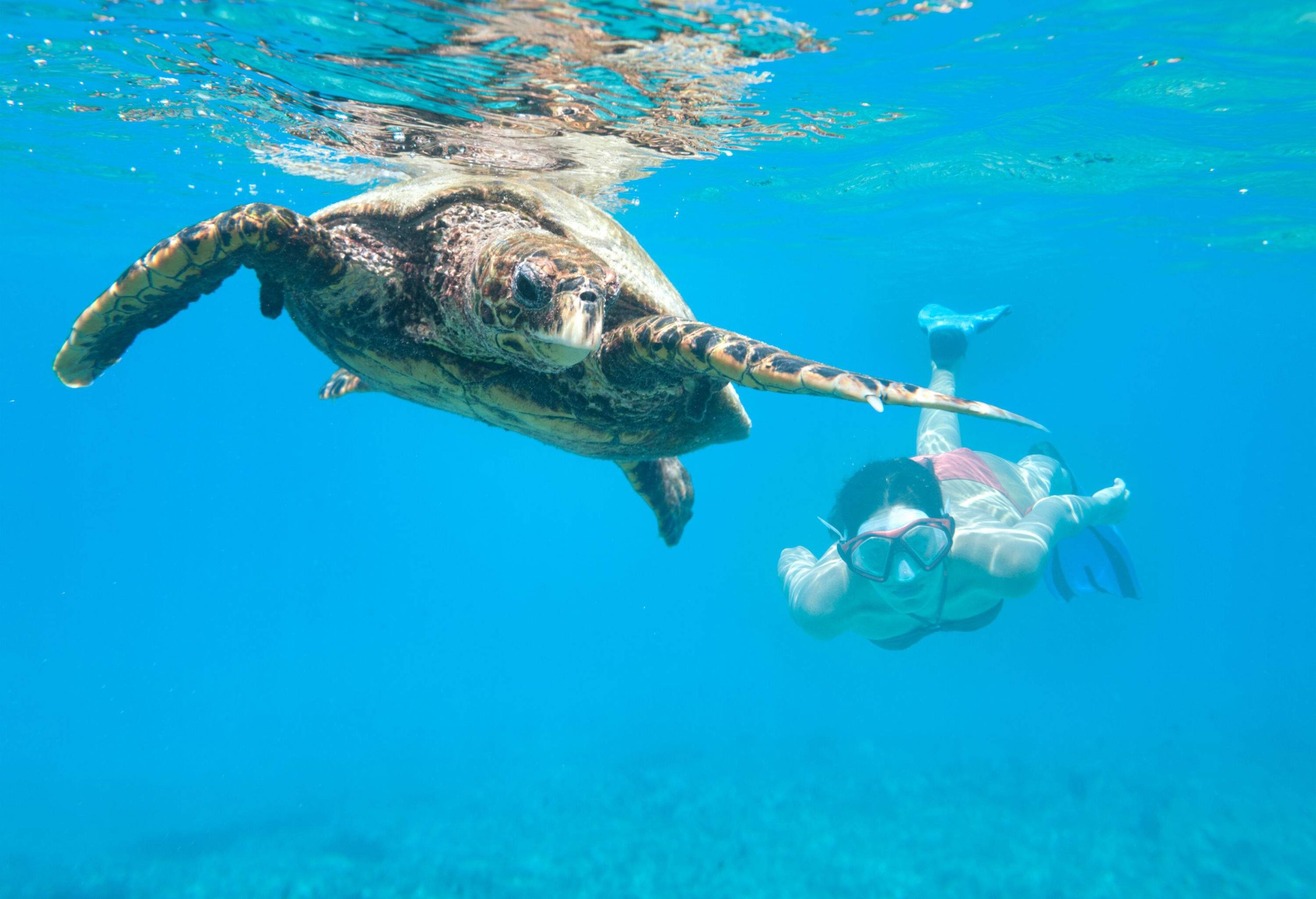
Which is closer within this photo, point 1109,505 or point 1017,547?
point 1017,547

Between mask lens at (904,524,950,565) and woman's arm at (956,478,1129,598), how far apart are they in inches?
28.5

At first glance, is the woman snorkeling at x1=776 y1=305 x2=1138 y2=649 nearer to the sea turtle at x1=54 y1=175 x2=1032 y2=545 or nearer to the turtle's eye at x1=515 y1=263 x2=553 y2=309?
the sea turtle at x1=54 y1=175 x2=1032 y2=545

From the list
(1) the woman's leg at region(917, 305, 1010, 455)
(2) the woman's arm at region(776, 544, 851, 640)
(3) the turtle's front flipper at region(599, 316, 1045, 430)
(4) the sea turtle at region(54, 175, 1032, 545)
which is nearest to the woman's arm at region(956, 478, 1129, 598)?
(2) the woman's arm at region(776, 544, 851, 640)

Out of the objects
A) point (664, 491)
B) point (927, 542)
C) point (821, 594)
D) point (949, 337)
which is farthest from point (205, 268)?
point (949, 337)

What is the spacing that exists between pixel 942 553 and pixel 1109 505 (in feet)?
12.6

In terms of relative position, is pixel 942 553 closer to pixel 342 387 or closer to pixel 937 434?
pixel 937 434

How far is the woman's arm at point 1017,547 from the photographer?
777cm

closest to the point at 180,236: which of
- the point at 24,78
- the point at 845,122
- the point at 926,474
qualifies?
the point at 926,474

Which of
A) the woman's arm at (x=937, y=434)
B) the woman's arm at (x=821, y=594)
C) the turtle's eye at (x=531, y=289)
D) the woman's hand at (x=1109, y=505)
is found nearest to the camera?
the turtle's eye at (x=531, y=289)

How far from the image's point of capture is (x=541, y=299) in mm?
3021

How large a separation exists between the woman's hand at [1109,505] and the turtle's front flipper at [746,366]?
767 cm

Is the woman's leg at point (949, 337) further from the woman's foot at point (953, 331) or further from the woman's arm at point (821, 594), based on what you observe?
the woman's arm at point (821, 594)

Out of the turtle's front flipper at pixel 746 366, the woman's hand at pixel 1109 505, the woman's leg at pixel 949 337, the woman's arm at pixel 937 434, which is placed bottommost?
the turtle's front flipper at pixel 746 366

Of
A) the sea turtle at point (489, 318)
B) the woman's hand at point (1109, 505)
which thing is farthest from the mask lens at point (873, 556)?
the woman's hand at point (1109, 505)
